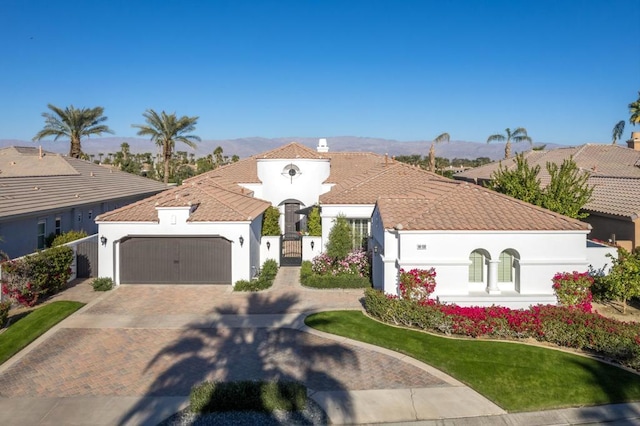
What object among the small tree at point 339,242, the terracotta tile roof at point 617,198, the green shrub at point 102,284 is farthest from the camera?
the small tree at point 339,242

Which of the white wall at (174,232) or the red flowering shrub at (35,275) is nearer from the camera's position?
the red flowering shrub at (35,275)

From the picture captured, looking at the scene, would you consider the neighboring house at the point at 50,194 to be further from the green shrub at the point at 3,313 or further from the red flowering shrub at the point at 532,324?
the red flowering shrub at the point at 532,324

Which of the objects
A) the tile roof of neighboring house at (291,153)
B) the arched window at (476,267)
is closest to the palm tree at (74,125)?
the tile roof of neighboring house at (291,153)

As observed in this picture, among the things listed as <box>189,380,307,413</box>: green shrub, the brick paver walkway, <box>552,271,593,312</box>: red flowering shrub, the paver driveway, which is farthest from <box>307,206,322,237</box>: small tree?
<box>189,380,307,413</box>: green shrub

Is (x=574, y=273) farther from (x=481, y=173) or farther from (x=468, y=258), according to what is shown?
(x=481, y=173)

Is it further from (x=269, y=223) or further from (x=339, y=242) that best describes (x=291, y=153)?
(x=339, y=242)

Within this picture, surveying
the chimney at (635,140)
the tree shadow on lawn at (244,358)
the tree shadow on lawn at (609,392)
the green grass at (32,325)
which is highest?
the chimney at (635,140)

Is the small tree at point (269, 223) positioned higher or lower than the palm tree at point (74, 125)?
lower
